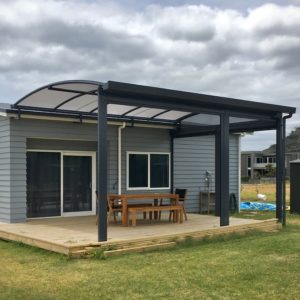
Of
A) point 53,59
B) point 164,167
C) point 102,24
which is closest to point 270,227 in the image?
point 164,167

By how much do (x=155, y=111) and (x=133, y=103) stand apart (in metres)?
3.58

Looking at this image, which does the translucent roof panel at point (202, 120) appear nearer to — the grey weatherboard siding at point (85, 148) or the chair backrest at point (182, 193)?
the grey weatherboard siding at point (85, 148)

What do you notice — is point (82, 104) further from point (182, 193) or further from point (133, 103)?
point (182, 193)

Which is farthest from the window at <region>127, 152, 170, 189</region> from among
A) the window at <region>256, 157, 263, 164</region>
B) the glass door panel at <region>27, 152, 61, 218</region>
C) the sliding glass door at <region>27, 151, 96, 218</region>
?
the window at <region>256, 157, 263, 164</region>

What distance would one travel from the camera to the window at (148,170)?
12578 mm

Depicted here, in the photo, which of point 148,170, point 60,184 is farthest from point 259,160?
point 60,184

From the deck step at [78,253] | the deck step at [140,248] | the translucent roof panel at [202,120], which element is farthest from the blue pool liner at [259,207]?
the deck step at [78,253]

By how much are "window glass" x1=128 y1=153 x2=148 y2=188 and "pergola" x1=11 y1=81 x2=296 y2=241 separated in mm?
1053

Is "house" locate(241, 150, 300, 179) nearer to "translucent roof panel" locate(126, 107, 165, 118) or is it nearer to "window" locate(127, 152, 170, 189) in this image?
"window" locate(127, 152, 170, 189)

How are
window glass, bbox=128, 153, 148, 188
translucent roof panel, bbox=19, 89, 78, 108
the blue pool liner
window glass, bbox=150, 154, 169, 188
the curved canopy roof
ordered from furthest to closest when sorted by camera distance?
1. the blue pool liner
2. window glass, bbox=150, 154, 169, 188
3. window glass, bbox=128, 153, 148, 188
4. translucent roof panel, bbox=19, 89, 78, 108
5. the curved canopy roof

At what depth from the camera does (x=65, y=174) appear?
11.5m

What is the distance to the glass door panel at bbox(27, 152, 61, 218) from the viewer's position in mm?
10898

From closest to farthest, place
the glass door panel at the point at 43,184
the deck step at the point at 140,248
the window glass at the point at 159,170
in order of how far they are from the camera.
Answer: the deck step at the point at 140,248
the glass door panel at the point at 43,184
the window glass at the point at 159,170

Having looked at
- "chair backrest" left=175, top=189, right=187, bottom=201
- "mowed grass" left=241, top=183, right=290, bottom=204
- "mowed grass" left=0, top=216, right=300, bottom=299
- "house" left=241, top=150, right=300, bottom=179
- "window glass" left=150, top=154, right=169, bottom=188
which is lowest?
"mowed grass" left=0, top=216, right=300, bottom=299
